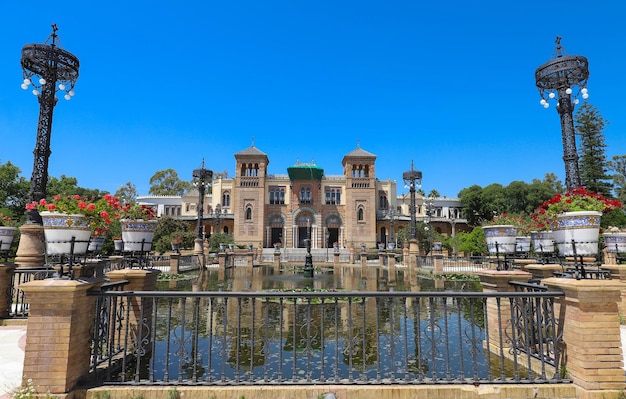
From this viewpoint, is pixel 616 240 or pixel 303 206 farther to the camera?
pixel 303 206

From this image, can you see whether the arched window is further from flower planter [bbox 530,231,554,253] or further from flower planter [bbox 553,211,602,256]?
flower planter [bbox 553,211,602,256]

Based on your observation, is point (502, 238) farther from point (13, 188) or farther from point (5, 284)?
point (13, 188)

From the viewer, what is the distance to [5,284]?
23.8 ft

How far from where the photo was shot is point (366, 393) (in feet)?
12.0

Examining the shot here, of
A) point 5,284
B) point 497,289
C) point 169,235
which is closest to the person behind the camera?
point 497,289

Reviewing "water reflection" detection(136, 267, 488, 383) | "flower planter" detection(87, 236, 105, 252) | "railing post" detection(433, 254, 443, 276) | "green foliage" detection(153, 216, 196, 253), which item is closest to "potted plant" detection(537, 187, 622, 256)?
"water reflection" detection(136, 267, 488, 383)

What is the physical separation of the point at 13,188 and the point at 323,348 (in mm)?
35963

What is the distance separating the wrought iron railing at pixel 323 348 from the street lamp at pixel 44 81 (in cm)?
736

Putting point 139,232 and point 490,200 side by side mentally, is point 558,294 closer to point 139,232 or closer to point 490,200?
point 139,232

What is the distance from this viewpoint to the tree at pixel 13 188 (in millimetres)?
28531

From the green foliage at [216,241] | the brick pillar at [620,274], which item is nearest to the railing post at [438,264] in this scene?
the brick pillar at [620,274]

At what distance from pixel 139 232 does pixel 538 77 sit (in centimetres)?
1701

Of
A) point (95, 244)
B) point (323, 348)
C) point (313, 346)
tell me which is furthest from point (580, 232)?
point (95, 244)

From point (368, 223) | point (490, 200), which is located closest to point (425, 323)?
point (368, 223)
